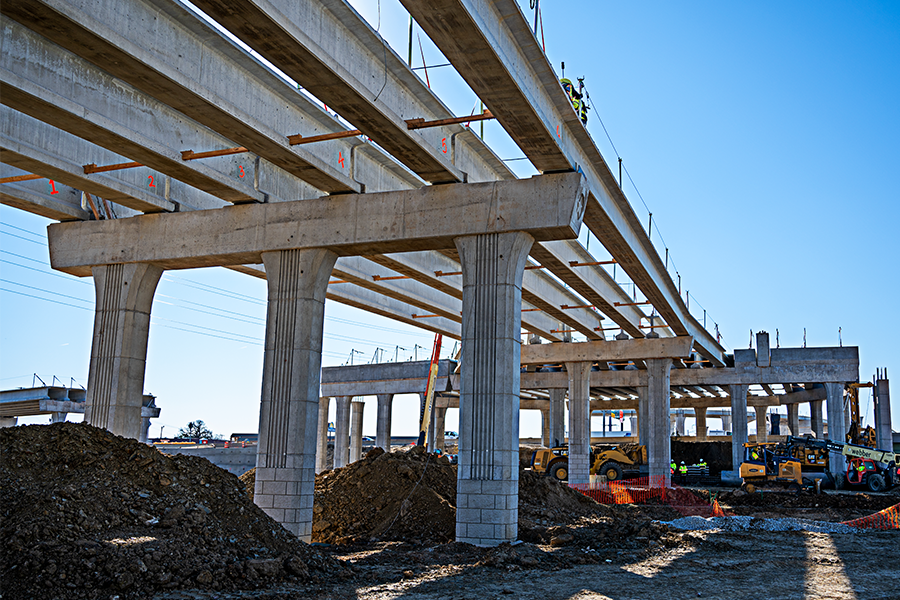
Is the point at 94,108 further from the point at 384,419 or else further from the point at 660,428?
the point at 384,419

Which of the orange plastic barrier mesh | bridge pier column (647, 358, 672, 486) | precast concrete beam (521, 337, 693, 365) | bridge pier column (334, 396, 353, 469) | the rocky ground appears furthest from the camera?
bridge pier column (334, 396, 353, 469)

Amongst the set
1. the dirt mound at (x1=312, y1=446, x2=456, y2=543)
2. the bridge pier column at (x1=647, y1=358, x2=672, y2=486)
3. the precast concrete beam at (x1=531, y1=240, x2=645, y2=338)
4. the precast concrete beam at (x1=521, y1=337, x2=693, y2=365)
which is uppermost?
the precast concrete beam at (x1=531, y1=240, x2=645, y2=338)

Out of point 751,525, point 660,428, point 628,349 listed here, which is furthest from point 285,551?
point 660,428

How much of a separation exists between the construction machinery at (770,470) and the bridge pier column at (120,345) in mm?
26858

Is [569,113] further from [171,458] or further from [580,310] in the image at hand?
[580,310]

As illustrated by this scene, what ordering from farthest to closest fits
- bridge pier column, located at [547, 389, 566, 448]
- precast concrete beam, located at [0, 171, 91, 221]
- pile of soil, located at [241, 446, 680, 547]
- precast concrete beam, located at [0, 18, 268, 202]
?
bridge pier column, located at [547, 389, 566, 448], pile of soil, located at [241, 446, 680, 547], precast concrete beam, located at [0, 171, 91, 221], precast concrete beam, located at [0, 18, 268, 202]

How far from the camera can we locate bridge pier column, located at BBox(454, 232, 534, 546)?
53.6ft

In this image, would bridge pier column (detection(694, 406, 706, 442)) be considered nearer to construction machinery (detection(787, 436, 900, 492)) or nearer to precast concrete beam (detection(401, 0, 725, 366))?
construction machinery (detection(787, 436, 900, 492))

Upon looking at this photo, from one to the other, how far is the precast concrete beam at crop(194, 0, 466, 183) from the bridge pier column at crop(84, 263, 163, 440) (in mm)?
8475

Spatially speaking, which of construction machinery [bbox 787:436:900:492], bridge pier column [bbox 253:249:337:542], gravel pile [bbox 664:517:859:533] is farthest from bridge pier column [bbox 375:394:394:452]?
bridge pier column [bbox 253:249:337:542]

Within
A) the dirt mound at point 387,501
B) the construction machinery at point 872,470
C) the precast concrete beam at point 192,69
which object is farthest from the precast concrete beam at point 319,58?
the construction machinery at point 872,470

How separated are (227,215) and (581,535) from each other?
11.1m

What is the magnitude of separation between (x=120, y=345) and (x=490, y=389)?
31.3ft

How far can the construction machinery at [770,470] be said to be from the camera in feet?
118
